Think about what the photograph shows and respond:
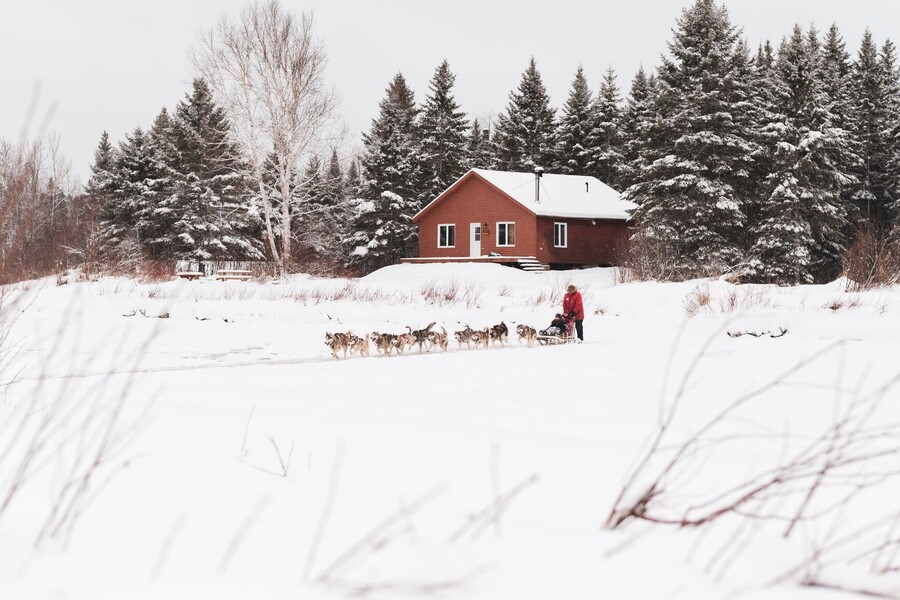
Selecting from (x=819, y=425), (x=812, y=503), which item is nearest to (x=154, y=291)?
(x=819, y=425)

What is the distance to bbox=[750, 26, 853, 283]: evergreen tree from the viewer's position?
30734 mm

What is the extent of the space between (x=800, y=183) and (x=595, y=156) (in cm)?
1563

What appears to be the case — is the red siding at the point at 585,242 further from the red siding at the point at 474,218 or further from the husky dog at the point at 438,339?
the husky dog at the point at 438,339

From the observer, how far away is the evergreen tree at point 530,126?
45656 millimetres

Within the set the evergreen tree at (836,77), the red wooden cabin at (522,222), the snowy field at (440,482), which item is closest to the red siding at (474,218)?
the red wooden cabin at (522,222)

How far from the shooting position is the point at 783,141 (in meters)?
31.9

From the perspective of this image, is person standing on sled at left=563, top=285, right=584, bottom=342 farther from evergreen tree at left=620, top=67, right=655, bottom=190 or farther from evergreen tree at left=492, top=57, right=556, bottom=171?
evergreen tree at left=492, top=57, right=556, bottom=171

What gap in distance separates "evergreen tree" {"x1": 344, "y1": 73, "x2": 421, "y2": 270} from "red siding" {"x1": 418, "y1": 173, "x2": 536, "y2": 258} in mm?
2075

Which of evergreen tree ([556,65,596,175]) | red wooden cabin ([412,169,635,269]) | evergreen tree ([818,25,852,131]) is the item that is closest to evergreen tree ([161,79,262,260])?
red wooden cabin ([412,169,635,269])

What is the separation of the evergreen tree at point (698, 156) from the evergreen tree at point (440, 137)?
14732 millimetres

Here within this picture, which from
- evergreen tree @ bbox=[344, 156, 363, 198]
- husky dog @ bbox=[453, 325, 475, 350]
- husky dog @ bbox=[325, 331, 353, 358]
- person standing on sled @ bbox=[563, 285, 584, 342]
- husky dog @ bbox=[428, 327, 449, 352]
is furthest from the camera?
evergreen tree @ bbox=[344, 156, 363, 198]

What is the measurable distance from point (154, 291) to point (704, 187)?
20946mm

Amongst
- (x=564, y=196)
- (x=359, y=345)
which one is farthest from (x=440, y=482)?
(x=564, y=196)

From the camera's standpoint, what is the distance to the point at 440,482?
11.7ft
